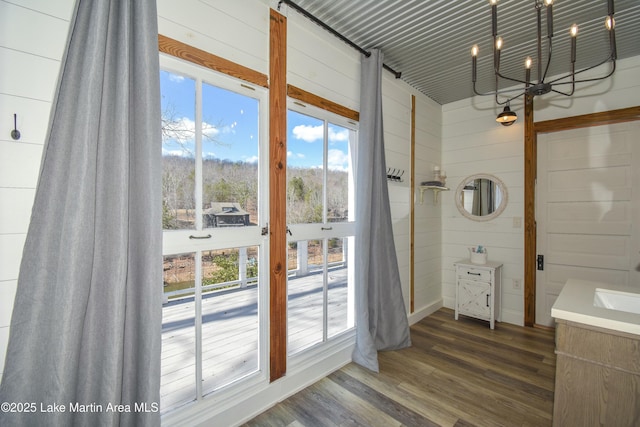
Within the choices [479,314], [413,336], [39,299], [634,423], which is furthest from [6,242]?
[479,314]

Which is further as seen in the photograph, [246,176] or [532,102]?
[532,102]

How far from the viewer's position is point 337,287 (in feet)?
8.11

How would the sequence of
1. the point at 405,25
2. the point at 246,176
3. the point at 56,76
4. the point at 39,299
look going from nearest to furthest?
the point at 39,299, the point at 56,76, the point at 246,176, the point at 405,25

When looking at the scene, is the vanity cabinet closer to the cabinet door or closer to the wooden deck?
the wooden deck

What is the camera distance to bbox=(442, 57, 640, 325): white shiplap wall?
2.75 m

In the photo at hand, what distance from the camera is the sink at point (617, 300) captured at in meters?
1.56

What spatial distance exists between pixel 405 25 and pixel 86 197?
243 cm

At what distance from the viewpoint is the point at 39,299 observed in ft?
3.40

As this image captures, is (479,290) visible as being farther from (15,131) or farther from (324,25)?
(15,131)

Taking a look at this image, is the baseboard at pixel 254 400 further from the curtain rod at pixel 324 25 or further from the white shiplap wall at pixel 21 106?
the curtain rod at pixel 324 25

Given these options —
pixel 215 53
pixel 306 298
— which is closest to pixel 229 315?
pixel 306 298

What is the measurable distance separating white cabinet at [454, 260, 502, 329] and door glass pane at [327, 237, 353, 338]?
1.62 m

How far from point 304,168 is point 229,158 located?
641mm

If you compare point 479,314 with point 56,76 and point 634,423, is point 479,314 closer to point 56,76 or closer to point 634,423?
point 634,423
